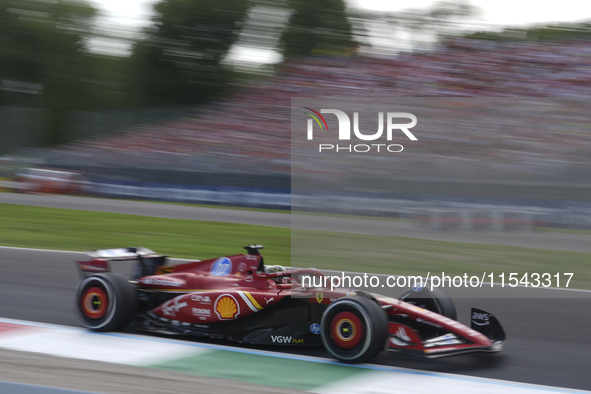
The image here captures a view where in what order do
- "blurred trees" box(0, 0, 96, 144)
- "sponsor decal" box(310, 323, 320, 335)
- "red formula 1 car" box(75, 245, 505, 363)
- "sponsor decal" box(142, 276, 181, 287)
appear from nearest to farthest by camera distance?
"red formula 1 car" box(75, 245, 505, 363) < "sponsor decal" box(310, 323, 320, 335) < "sponsor decal" box(142, 276, 181, 287) < "blurred trees" box(0, 0, 96, 144)

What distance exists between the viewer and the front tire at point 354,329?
3844mm

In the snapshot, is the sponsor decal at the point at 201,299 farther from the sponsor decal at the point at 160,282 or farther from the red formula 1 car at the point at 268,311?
the sponsor decal at the point at 160,282

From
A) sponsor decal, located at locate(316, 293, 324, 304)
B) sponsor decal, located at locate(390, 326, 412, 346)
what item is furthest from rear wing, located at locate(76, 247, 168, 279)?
sponsor decal, located at locate(390, 326, 412, 346)

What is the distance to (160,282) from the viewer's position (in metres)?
4.72

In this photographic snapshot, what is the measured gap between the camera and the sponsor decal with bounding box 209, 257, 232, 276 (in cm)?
470

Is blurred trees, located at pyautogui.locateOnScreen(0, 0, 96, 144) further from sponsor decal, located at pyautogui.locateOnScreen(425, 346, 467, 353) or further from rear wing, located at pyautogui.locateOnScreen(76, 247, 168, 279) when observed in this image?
sponsor decal, located at pyautogui.locateOnScreen(425, 346, 467, 353)

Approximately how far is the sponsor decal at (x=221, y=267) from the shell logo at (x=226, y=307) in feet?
1.08

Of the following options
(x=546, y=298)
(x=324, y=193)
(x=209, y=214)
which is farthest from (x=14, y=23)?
(x=546, y=298)

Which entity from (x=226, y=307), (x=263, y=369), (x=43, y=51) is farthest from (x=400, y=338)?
(x=43, y=51)

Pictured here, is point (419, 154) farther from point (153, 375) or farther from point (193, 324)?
point (153, 375)

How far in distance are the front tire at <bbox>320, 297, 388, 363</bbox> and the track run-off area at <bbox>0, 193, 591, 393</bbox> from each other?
0.10 m

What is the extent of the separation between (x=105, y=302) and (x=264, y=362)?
1.31 meters

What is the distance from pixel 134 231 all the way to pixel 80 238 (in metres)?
1.09

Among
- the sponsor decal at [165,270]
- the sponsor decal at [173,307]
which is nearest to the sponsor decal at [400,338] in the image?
the sponsor decal at [173,307]
